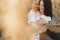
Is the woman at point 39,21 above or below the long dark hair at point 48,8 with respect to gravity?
below

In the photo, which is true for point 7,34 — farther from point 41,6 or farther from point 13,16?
point 41,6

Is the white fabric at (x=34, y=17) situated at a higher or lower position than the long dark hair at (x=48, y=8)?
lower

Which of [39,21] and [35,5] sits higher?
[35,5]

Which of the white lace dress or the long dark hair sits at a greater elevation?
the long dark hair

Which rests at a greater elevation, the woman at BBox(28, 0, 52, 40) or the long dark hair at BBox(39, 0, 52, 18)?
the long dark hair at BBox(39, 0, 52, 18)

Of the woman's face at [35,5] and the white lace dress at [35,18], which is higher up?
the woman's face at [35,5]

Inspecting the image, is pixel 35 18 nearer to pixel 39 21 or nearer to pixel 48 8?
pixel 39 21

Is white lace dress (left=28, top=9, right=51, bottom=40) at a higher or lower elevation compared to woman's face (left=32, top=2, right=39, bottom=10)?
lower

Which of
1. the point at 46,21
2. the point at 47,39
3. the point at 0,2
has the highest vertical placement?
the point at 0,2

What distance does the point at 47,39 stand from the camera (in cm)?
143

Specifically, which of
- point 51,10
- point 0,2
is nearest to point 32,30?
point 51,10

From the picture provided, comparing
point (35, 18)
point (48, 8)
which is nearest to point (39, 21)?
point (35, 18)

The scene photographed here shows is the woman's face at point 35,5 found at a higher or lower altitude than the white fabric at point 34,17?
higher

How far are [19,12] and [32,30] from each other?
8.8 inches
